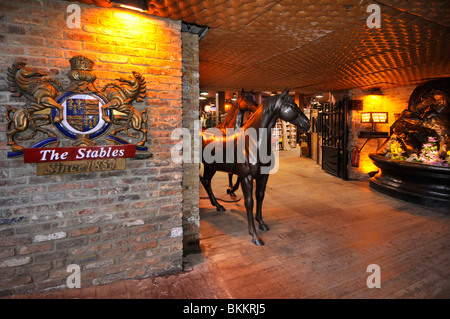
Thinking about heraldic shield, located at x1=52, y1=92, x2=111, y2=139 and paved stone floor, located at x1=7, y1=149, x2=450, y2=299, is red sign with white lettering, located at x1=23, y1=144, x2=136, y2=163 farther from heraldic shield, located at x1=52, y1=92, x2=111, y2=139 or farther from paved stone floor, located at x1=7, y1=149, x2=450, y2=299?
paved stone floor, located at x1=7, y1=149, x2=450, y2=299

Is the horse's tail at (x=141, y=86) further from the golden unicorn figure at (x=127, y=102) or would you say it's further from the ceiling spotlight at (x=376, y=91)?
the ceiling spotlight at (x=376, y=91)

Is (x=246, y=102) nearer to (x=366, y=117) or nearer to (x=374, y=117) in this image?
(x=366, y=117)

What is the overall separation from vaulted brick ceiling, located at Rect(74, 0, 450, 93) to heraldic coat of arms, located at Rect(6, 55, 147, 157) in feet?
3.00

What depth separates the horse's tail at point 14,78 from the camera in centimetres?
192

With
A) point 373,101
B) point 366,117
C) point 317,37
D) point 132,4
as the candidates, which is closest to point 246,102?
point 317,37

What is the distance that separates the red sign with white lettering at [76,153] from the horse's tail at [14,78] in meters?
0.50

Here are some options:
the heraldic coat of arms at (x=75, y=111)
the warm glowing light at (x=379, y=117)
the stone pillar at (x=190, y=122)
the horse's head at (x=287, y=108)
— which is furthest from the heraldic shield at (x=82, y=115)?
the warm glowing light at (x=379, y=117)

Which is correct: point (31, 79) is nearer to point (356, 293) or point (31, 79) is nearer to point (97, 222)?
point (97, 222)

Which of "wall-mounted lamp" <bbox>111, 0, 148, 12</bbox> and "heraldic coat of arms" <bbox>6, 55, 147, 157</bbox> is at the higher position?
"wall-mounted lamp" <bbox>111, 0, 148, 12</bbox>

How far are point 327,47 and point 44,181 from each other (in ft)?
13.4

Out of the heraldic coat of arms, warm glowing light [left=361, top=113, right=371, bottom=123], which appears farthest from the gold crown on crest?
warm glowing light [left=361, top=113, right=371, bottom=123]

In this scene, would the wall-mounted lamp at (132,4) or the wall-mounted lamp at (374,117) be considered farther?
the wall-mounted lamp at (374,117)

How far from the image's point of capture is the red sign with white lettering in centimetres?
200

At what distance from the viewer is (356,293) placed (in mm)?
2234
